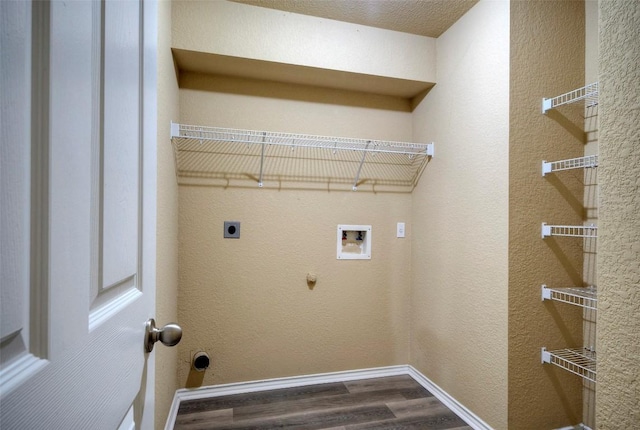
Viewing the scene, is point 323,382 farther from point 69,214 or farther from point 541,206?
point 69,214

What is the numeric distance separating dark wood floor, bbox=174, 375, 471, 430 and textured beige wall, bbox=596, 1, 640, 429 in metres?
1.33

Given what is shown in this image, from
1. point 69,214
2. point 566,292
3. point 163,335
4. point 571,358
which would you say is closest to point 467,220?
point 566,292

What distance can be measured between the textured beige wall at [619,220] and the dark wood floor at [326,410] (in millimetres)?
1332

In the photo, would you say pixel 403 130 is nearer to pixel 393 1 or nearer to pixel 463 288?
pixel 393 1

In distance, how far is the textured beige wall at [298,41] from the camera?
1.73 m

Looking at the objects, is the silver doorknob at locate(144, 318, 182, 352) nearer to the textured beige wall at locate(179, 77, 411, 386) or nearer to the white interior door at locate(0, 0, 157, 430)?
the white interior door at locate(0, 0, 157, 430)

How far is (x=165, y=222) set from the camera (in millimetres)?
1505

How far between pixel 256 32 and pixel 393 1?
0.84m

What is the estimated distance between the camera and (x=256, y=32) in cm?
181

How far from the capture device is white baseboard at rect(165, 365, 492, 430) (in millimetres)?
1748

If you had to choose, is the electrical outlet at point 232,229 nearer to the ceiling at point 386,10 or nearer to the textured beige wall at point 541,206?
the ceiling at point 386,10

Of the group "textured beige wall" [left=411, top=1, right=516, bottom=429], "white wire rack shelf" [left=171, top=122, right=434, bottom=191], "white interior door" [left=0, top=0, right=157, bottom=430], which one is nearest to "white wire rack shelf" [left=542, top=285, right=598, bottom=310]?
"textured beige wall" [left=411, top=1, right=516, bottom=429]

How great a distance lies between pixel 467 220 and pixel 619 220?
1.17 meters

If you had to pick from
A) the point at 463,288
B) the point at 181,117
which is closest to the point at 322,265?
the point at 463,288
